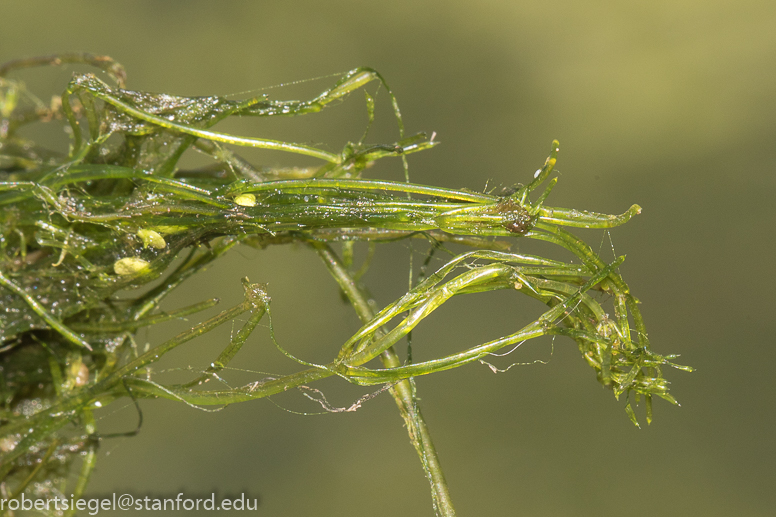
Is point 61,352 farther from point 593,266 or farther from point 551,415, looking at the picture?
point 551,415

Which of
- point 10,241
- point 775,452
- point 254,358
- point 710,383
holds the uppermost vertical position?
point 254,358

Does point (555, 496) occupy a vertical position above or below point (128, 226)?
below

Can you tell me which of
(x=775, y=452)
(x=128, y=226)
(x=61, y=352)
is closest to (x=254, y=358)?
(x=61, y=352)

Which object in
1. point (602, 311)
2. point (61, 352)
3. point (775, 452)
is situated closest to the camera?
point (602, 311)

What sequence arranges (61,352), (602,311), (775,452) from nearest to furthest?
(602,311) → (61,352) → (775,452)

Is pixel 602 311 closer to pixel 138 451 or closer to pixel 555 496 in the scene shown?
pixel 555 496

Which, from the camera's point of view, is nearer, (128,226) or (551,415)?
(128,226)

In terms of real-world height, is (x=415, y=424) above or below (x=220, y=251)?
below
